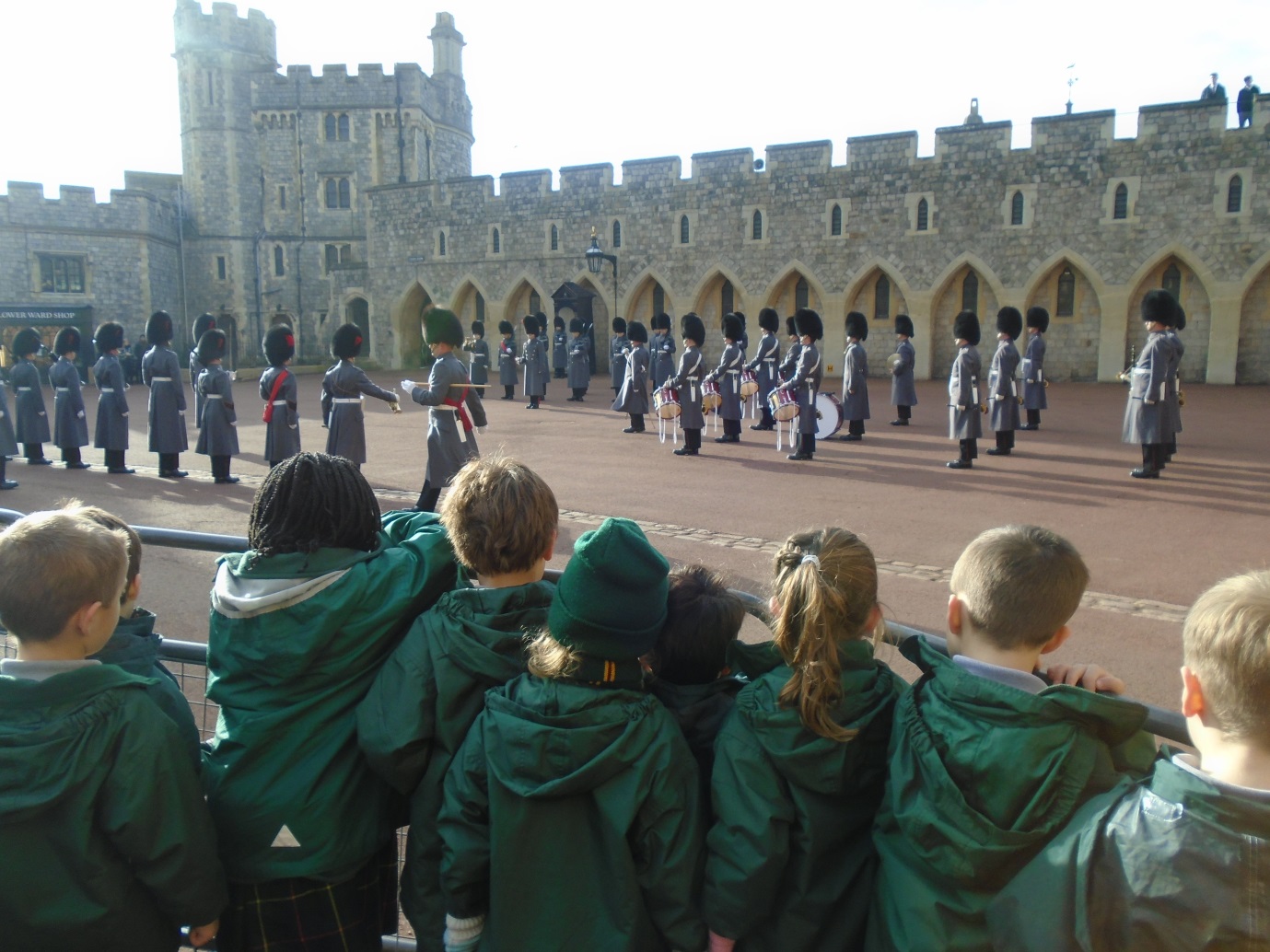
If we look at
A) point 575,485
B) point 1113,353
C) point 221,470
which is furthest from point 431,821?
point 1113,353

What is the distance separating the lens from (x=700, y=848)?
1.80m

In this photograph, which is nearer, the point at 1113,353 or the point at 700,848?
the point at 700,848

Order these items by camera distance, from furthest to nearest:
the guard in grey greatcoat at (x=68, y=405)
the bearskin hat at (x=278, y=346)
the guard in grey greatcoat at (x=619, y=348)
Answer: the guard in grey greatcoat at (x=619, y=348) < the guard in grey greatcoat at (x=68, y=405) < the bearskin hat at (x=278, y=346)

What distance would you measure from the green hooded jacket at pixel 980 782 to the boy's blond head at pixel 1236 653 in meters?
0.19

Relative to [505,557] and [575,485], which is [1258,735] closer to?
[505,557]

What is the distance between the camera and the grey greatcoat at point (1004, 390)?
10453 mm

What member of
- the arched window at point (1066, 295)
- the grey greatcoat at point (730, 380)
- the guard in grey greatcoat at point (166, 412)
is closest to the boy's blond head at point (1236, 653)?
the guard in grey greatcoat at point (166, 412)

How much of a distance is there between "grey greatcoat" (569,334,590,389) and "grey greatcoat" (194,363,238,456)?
29.6 ft

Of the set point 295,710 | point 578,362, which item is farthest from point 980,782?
point 578,362

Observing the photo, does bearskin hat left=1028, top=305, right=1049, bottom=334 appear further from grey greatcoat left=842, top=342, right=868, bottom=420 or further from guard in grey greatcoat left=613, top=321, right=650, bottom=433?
guard in grey greatcoat left=613, top=321, right=650, bottom=433

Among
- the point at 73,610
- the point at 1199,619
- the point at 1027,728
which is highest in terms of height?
the point at 1199,619

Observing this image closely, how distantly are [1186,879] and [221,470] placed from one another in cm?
980

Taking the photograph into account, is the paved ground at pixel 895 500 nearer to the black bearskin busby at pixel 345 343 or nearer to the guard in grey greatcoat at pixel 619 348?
the black bearskin busby at pixel 345 343

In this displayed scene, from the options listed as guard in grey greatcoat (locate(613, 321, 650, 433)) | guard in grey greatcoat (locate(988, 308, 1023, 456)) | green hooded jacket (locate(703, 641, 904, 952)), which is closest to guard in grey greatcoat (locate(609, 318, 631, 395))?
guard in grey greatcoat (locate(613, 321, 650, 433))
